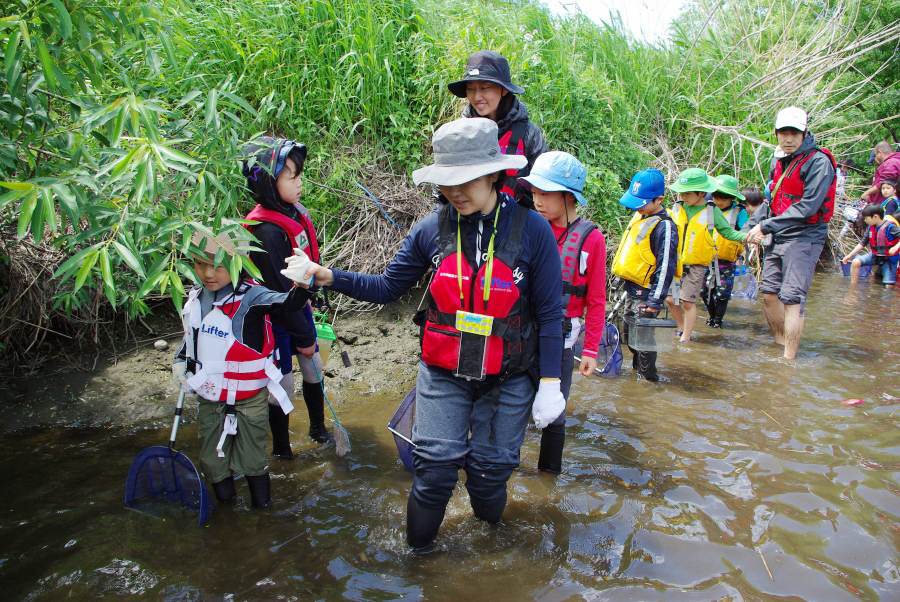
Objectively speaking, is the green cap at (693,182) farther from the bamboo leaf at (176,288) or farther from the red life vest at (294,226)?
the bamboo leaf at (176,288)

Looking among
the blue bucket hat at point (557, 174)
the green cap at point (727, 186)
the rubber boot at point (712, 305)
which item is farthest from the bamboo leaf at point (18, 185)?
the rubber boot at point (712, 305)

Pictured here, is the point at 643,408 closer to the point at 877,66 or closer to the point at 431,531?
the point at 431,531

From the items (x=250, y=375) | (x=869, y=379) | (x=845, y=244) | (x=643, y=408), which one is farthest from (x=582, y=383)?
(x=845, y=244)

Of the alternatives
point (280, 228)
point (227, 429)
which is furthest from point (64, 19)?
point (227, 429)

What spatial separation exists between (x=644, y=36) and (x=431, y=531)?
33.0 feet

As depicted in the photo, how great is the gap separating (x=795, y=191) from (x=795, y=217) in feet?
1.18

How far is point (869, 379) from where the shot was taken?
217 inches

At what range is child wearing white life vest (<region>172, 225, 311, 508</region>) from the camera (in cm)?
319

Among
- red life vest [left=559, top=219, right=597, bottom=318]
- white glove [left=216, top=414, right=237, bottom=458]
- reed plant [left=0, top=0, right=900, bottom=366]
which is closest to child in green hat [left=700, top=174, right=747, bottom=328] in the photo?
reed plant [left=0, top=0, right=900, bottom=366]

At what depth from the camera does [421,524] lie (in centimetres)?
286

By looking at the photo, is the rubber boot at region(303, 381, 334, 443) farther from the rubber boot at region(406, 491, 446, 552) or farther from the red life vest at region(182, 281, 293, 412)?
the rubber boot at region(406, 491, 446, 552)

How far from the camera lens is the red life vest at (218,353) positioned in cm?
319

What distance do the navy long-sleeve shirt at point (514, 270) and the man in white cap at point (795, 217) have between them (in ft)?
13.7

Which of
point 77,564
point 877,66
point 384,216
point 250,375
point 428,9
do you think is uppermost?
point 877,66
